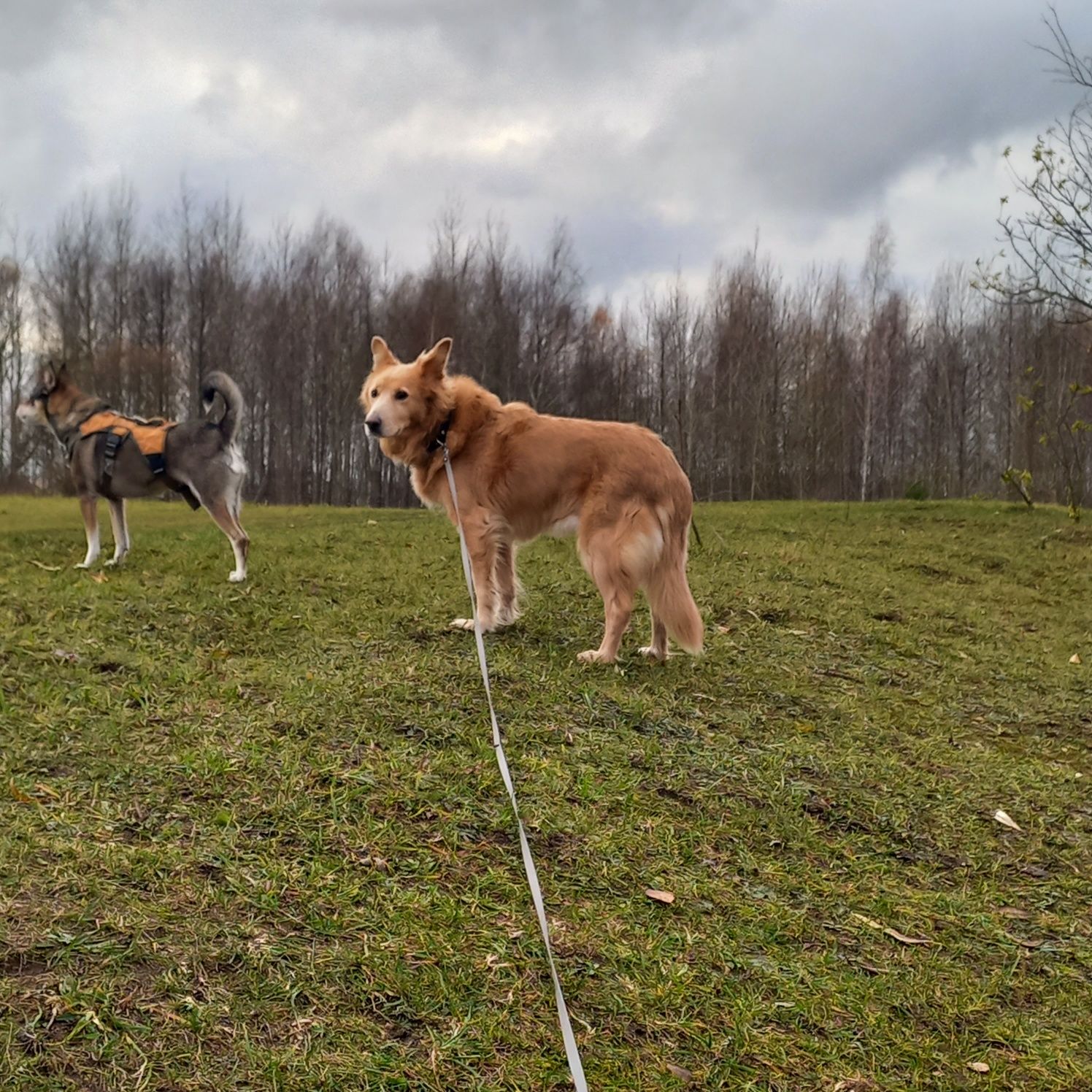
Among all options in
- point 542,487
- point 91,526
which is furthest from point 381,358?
point 91,526

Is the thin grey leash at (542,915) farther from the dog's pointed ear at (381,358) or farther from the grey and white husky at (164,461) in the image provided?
the grey and white husky at (164,461)

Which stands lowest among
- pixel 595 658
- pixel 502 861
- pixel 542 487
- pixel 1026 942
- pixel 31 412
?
pixel 1026 942

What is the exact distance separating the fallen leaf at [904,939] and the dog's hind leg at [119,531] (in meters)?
6.88

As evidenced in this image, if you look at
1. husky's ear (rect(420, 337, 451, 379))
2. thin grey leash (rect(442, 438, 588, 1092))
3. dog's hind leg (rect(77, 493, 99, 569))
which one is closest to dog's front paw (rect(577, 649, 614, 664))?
thin grey leash (rect(442, 438, 588, 1092))

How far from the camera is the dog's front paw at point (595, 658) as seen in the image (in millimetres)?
5023

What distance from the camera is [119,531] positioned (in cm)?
756

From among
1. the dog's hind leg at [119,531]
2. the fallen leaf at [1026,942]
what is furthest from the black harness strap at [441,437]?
the fallen leaf at [1026,942]

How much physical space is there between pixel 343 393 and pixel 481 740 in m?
32.7

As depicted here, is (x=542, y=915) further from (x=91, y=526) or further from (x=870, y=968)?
(x=91, y=526)

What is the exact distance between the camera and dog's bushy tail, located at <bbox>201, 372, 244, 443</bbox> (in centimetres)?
715

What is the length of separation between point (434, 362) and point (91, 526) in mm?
3856

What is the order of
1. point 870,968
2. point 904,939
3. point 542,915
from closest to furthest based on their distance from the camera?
1. point 542,915
2. point 870,968
3. point 904,939

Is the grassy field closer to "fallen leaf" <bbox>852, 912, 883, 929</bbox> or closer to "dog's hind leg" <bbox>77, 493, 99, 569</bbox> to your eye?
"fallen leaf" <bbox>852, 912, 883, 929</bbox>

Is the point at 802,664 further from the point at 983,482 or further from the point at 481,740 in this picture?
the point at 983,482
